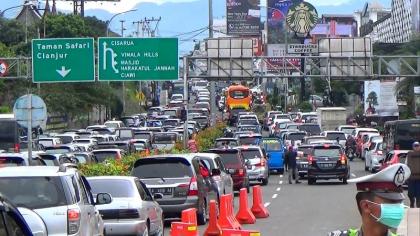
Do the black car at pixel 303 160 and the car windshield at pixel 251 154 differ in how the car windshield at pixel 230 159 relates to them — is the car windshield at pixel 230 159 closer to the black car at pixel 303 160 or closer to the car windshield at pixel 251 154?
the car windshield at pixel 251 154

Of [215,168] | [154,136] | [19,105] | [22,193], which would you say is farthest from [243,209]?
[154,136]

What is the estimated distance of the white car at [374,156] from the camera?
1825 inches

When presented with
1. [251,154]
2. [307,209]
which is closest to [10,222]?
[307,209]

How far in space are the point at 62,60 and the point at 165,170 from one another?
47.2 feet

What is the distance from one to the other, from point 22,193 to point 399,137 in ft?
117

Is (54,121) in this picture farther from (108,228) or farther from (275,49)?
(108,228)

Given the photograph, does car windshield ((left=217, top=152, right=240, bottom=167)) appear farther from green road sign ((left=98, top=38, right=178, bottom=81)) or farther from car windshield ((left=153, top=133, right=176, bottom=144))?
car windshield ((left=153, top=133, right=176, bottom=144))

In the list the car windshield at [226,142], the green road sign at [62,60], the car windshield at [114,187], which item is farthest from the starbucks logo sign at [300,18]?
the car windshield at [114,187]

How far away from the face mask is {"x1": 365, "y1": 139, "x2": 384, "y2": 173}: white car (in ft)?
130

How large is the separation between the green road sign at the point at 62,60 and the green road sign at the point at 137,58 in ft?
2.47

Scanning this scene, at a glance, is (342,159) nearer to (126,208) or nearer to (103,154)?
(103,154)

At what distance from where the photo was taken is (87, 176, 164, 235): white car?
18328 mm

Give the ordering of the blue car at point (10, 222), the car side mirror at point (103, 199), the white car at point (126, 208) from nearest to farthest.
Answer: the blue car at point (10, 222) < the car side mirror at point (103, 199) < the white car at point (126, 208)

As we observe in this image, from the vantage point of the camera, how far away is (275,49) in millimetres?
113125
